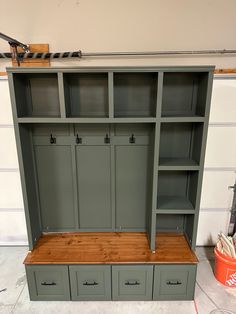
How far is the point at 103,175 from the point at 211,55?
1.77 metres

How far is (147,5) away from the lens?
223cm

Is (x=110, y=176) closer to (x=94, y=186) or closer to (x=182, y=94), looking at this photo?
(x=94, y=186)

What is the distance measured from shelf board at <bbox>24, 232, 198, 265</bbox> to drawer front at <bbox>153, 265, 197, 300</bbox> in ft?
0.27

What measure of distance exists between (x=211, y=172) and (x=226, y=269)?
1083mm

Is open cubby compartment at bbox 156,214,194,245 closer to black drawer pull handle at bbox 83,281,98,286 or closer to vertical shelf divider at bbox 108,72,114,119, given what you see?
black drawer pull handle at bbox 83,281,98,286

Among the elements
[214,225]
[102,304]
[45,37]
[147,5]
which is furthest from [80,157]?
[214,225]

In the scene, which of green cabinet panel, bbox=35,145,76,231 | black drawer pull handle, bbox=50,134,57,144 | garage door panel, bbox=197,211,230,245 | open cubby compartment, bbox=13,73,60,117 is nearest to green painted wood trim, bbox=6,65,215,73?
open cubby compartment, bbox=13,73,60,117

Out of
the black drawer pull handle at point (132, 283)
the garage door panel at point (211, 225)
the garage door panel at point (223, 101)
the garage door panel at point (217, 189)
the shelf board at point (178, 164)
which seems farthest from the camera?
the garage door panel at point (211, 225)

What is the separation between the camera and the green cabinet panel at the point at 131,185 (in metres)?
2.34

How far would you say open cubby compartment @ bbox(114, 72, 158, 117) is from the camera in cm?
214

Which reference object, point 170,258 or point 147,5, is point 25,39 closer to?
point 147,5

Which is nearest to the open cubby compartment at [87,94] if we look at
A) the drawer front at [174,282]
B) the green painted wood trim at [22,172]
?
the green painted wood trim at [22,172]

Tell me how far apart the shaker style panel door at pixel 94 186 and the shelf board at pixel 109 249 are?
17 cm

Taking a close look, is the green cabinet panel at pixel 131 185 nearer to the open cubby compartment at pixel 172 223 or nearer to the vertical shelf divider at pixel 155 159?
the open cubby compartment at pixel 172 223
